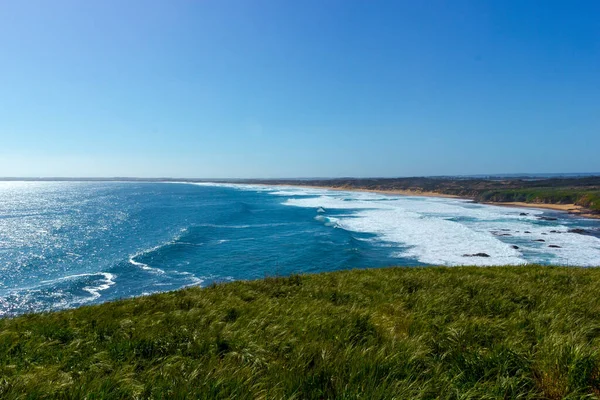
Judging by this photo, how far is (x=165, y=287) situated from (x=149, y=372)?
19638 millimetres

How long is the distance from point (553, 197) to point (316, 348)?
9817 centimetres

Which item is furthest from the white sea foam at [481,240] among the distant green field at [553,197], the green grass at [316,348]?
the distant green field at [553,197]

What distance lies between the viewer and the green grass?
13.2 feet

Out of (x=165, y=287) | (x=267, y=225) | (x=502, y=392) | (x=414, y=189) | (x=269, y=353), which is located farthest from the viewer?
(x=414, y=189)

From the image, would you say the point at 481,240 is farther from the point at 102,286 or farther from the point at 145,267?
the point at 102,286

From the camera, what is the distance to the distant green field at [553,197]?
69.3 m

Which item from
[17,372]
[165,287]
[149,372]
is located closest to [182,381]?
[149,372]

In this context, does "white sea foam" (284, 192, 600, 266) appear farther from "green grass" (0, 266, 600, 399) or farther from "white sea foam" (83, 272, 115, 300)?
"white sea foam" (83, 272, 115, 300)

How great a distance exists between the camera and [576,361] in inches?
169

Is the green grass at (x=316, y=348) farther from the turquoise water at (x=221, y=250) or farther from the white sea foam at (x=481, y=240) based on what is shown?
the white sea foam at (x=481, y=240)

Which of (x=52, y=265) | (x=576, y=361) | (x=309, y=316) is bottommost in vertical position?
(x=52, y=265)

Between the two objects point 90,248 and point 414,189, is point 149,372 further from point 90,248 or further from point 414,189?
point 414,189

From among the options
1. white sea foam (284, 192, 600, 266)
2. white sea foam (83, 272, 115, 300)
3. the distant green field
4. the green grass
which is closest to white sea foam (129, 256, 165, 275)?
white sea foam (83, 272, 115, 300)

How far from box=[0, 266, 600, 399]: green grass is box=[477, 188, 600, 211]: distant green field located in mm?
77179
